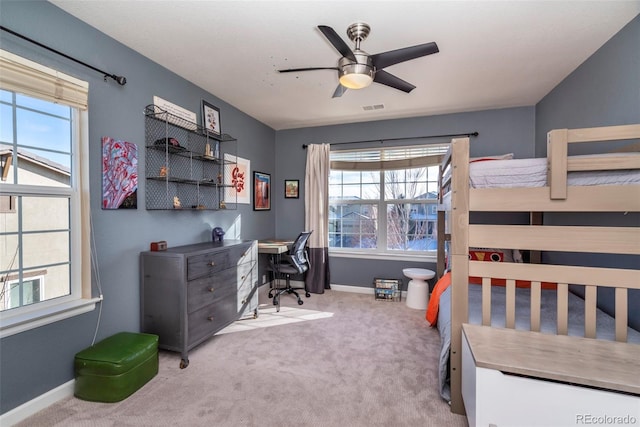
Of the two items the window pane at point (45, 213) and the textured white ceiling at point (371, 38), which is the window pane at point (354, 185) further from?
the window pane at point (45, 213)

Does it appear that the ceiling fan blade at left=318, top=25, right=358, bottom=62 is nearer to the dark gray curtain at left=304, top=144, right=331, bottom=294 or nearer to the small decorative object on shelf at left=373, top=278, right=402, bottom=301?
the dark gray curtain at left=304, top=144, right=331, bottom=294

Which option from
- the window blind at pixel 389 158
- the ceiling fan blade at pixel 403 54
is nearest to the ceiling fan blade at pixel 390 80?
the ceiling fan blade at pixel 403 54

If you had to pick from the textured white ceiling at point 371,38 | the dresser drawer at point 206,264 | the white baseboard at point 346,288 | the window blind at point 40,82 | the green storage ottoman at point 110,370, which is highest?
the textured white ceiling at point 371,38

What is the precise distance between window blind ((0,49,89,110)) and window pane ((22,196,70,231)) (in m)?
0.61

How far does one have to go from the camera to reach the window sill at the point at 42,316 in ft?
4.97

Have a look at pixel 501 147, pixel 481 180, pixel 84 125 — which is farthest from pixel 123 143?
pixel 501 147

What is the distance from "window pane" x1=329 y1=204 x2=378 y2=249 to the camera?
4176mm

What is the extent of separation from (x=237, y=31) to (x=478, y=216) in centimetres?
329

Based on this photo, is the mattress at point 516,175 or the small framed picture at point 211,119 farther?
the small framed picture at point 211,119

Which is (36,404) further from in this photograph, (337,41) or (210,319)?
(337,41)

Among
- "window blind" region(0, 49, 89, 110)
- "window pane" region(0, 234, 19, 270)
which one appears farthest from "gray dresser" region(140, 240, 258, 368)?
"window blind" region(0, 49, 89, 110)

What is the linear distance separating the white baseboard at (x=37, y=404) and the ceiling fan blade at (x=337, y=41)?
2673 millimetres

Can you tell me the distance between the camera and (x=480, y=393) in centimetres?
123

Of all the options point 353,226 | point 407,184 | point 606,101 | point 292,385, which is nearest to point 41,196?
point 292,385
